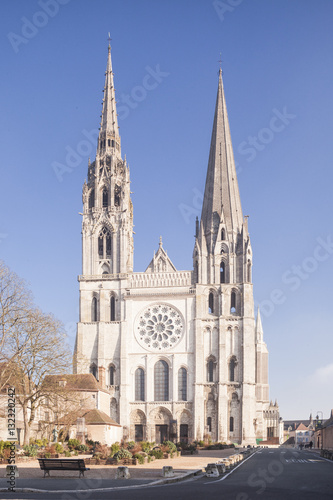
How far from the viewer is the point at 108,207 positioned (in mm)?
83562

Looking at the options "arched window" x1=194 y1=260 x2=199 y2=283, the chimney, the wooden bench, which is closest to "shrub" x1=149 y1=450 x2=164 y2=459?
the wooden bench

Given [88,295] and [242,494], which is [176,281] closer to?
[88,295]

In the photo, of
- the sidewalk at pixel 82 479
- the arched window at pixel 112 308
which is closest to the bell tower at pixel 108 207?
the arched window at pixel 112 308

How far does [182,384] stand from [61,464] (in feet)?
161

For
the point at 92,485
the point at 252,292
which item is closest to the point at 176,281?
the point at 252,292

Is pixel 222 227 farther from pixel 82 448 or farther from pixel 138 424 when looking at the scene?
pixel 82 448

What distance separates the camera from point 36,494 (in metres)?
21.3

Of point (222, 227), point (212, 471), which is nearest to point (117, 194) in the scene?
point (222, 227)

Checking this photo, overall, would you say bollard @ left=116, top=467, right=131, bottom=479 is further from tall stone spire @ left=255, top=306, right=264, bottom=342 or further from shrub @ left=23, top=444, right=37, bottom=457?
tall stone spire @ left=255, top=306, right=264, bottom=342

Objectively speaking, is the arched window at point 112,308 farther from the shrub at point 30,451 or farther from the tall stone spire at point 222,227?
the shrub at point 30,451

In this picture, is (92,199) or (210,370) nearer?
(210,370)

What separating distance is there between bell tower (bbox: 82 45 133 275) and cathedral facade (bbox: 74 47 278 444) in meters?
0.14

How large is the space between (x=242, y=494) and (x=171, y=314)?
5868 centimetres

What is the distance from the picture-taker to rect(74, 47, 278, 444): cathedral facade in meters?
75.2
